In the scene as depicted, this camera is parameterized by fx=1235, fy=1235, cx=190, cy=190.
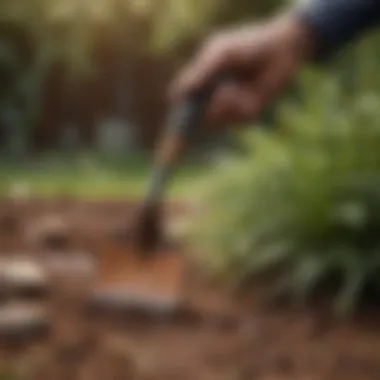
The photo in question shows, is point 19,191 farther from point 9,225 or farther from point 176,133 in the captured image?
point 176,133

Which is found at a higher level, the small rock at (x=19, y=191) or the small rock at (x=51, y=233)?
the small rock at (x=19, y=191)

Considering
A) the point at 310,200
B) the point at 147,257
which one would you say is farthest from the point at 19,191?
the point at 310,200

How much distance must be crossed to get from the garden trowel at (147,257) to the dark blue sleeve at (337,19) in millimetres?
129

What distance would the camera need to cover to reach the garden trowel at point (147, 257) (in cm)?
108

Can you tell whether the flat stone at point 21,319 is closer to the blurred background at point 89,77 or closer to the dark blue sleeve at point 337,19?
the blurred background at point 89,77

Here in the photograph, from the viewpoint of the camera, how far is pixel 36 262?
1.12 m

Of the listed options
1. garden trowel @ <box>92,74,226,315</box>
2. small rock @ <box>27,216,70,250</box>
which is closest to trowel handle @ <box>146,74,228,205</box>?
garden trowel @ <box>92,74,226,315</box>

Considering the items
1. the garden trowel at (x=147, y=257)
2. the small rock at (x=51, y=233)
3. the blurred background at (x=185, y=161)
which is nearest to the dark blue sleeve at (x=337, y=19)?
the blurred background at (x=185, y=161)

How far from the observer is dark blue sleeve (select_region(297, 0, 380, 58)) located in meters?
1.05

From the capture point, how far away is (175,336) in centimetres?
108

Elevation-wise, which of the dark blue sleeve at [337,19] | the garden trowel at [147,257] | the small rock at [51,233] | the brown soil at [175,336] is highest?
the dark blue sleeve at [337,19]

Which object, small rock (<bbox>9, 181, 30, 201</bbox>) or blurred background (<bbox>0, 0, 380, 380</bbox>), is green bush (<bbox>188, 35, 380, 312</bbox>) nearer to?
blurred background (<bbox>0, 0, 380, 380</bbox>)

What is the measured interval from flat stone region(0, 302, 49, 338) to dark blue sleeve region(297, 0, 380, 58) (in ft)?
1.10

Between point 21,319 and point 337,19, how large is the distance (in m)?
0.37
